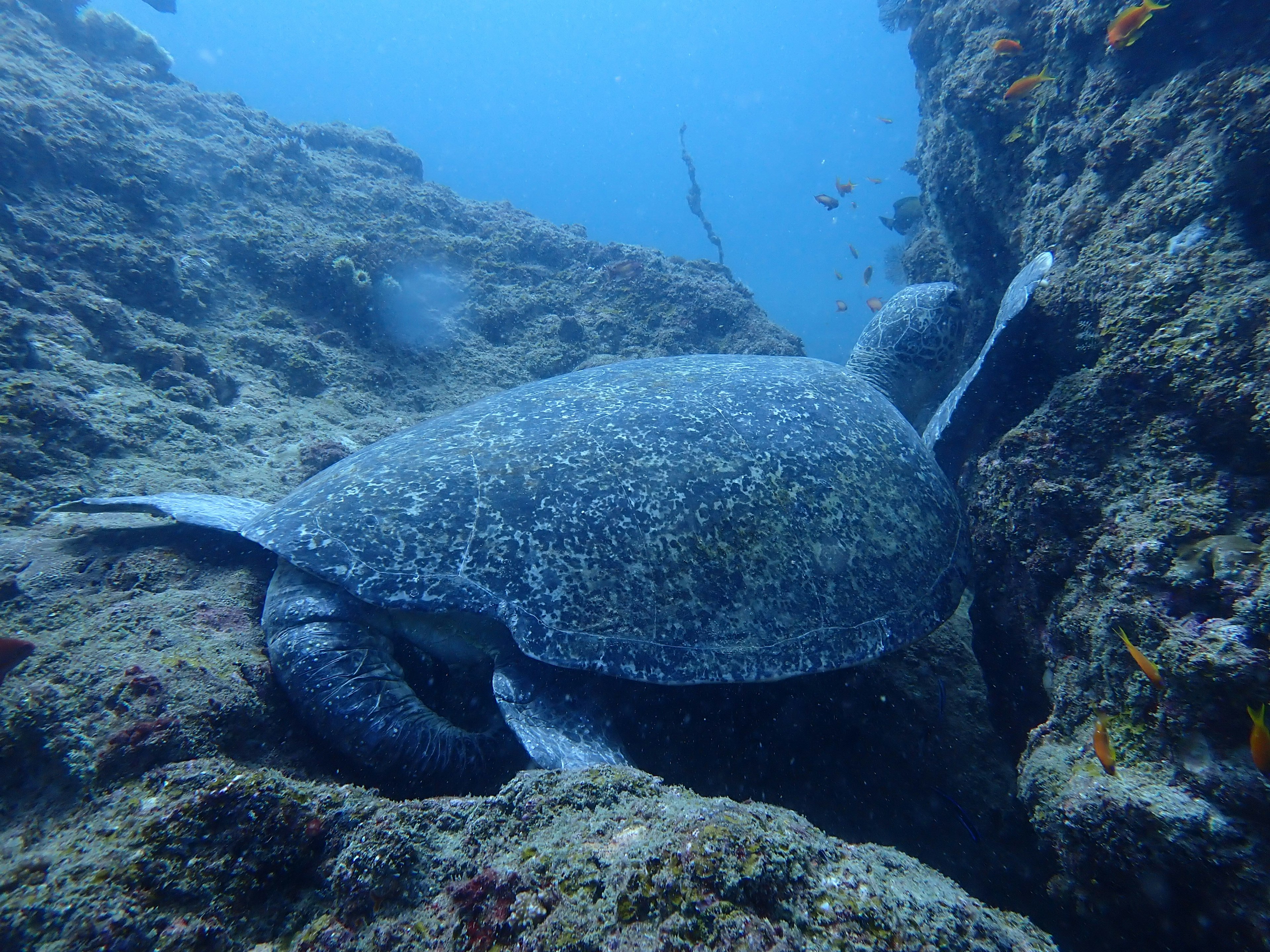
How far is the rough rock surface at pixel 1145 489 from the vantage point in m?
1.83

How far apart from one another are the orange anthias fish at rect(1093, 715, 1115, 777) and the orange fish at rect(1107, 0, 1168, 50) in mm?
4402

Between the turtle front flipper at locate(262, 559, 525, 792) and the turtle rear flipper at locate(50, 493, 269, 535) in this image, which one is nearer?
the turtle front flipper at locate(262, 559, 525, 792)

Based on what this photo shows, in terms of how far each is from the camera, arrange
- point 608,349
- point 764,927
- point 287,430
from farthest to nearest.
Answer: point 608,349
point 287,430
point 764,927

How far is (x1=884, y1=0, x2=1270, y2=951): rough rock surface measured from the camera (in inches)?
72.2

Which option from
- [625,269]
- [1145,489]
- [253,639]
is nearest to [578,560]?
[253,639]

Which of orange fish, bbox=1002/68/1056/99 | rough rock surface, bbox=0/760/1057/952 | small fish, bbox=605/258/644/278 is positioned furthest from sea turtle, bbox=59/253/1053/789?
→ small fish, bbox=605/258/644/278

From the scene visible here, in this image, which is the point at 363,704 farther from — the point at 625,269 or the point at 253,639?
the point at 625,269

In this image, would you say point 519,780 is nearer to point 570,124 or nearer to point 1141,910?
point 1141,910

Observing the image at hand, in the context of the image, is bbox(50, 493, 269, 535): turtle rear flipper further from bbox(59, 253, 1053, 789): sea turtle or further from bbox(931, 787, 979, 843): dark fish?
bbox(931, 787, 979, 843): dark fish

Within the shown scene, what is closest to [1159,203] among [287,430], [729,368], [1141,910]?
[729,368]

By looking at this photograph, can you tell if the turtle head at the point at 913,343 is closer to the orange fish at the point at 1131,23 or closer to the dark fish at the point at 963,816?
the orange fish at the point at 1131,23

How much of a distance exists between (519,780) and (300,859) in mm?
674

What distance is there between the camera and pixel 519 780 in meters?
1.82

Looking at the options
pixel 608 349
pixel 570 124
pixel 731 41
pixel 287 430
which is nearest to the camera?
pixel 287 430
